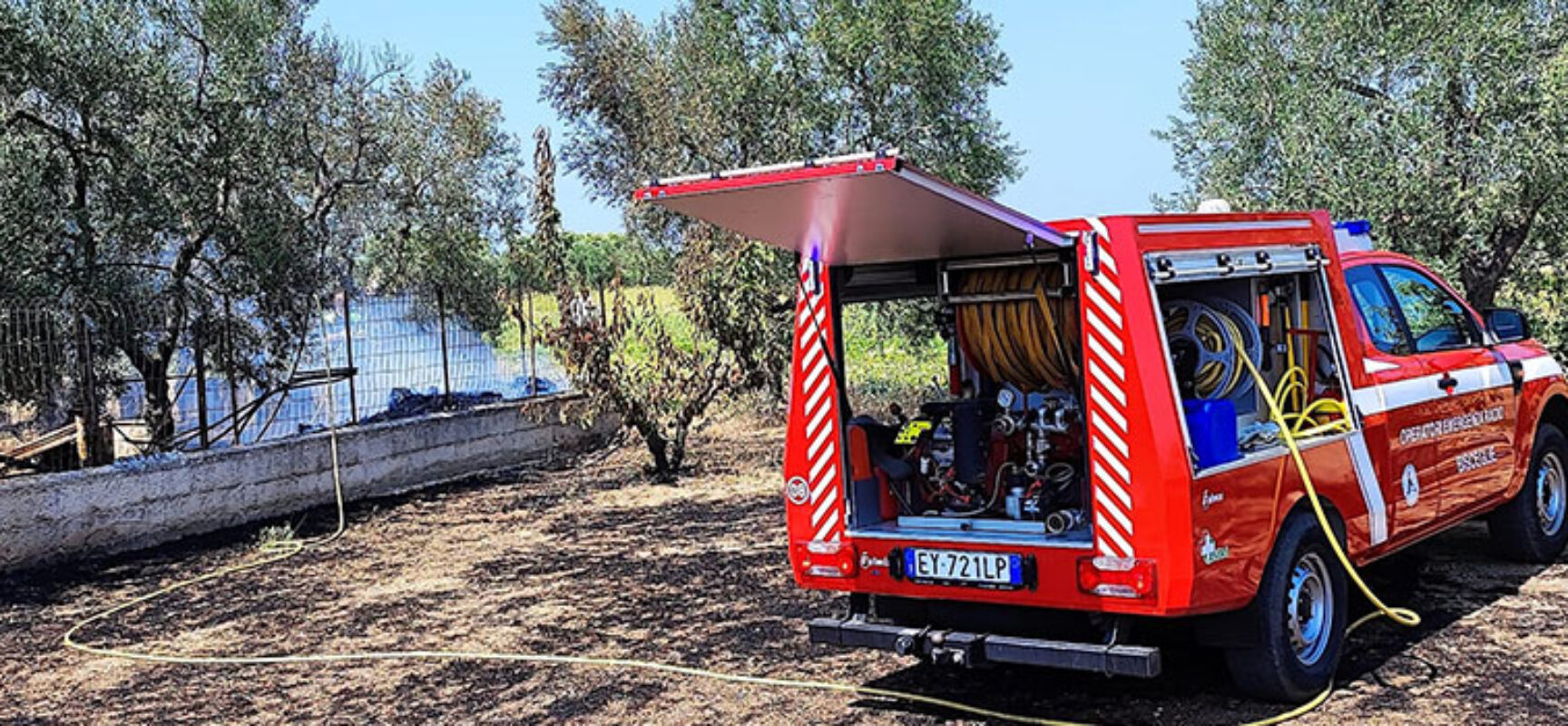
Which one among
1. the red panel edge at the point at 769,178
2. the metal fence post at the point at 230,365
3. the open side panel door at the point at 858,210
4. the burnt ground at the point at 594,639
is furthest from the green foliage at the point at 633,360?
the red panel edge at the point at 769,178

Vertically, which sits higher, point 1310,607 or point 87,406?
point 87,406

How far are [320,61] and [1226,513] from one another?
11.9m

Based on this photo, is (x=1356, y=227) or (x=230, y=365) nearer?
(x=1356, y=227)

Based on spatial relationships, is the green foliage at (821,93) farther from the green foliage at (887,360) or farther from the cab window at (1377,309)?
the cab window at (1377,309)

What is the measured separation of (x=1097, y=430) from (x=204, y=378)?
31.9 feet

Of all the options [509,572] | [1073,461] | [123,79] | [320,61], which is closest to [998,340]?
[1073,461]

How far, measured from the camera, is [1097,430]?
5.29 m

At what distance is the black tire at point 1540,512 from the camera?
7.83 meters

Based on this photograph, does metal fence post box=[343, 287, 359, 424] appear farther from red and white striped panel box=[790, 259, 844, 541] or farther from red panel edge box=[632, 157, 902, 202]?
red panel edge box=[632, 157, 902, 202]

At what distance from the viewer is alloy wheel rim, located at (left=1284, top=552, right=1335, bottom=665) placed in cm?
566

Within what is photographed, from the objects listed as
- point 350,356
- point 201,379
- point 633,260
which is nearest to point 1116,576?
point 201,379

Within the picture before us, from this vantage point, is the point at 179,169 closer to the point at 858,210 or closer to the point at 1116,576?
the point at 858,210

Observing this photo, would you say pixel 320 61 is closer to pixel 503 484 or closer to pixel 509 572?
pixel 503 484

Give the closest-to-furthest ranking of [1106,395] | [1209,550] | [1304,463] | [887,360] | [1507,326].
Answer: [1209,550], [1106,395], [1304,463], [1507,326], [887,360]
